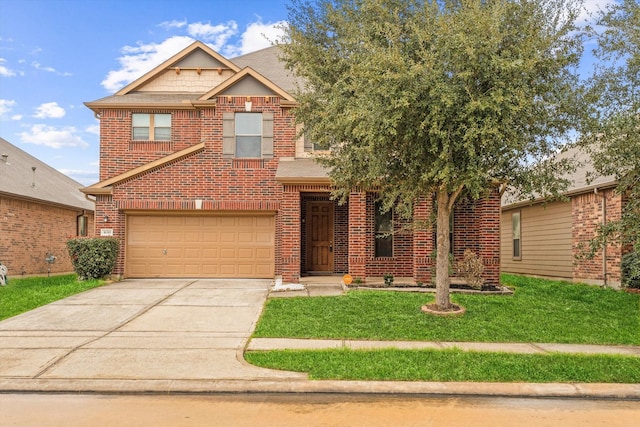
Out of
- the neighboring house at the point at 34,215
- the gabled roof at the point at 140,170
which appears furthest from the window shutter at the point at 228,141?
the neighboring house at the point at 34,215

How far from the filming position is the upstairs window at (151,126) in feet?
59.4

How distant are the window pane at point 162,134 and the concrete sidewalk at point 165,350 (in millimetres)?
6731

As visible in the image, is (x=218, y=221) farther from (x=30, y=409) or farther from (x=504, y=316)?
(x=30, y=409)

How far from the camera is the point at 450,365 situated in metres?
7.21

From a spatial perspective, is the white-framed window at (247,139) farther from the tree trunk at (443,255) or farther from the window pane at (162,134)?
the tree trunk at (443,255)

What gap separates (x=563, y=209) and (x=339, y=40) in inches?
456

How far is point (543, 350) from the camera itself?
827 centimetres

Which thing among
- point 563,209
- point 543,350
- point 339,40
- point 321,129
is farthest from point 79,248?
point 563,209

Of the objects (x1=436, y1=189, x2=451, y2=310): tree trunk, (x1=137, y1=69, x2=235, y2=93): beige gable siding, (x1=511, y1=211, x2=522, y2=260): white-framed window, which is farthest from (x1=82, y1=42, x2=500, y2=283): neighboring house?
(x1=511, y1=211, x2=522, y2=260): white-framed window

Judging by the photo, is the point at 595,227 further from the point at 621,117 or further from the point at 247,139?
the point at 247,139

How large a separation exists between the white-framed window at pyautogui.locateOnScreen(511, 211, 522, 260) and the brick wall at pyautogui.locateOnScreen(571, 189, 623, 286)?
4138mm

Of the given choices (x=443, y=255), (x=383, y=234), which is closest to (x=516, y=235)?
(x=383, y=234)

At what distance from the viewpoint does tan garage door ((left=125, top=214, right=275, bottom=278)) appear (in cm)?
1677

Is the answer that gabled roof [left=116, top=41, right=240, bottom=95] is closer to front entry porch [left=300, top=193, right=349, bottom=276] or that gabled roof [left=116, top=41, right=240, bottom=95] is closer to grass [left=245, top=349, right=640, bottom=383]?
front entry porch [left=300, top=193, right=349, bottom=276]
